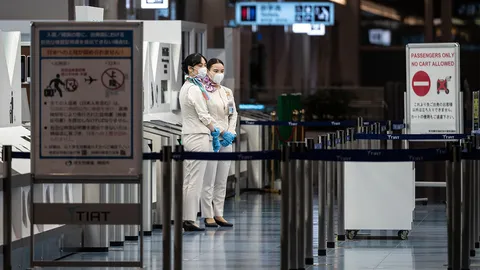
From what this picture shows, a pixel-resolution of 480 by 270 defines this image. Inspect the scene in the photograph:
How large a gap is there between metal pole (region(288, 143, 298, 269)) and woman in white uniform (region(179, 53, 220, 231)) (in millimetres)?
3435

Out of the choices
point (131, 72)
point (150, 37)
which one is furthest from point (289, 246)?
point (150, 37)

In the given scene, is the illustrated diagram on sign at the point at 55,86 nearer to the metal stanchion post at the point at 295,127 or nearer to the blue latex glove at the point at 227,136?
the blue latex glove at the point at 227,136

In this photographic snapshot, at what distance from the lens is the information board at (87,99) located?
8.77 meters

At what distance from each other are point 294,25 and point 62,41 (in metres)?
16.8

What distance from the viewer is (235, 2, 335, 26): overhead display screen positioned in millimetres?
25125

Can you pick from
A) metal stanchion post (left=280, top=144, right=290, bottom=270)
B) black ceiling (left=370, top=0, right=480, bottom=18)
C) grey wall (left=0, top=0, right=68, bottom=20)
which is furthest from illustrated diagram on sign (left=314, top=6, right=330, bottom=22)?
metal stanchion post (left=280, top=144, right=290, bottom=270)

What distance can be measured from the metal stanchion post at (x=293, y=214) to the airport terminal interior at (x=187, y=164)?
0.04ft

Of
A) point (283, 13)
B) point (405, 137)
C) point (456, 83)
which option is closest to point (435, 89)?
point (456, 83)

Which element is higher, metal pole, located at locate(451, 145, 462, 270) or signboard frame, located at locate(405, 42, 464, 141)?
signboard frame, located at locate(405, 42, 464, 141)

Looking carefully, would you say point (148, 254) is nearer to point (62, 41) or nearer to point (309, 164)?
point (309, 164)

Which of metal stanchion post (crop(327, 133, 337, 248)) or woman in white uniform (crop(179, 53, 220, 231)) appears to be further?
woman in white uniform (crop(179, 53, 220, 231))

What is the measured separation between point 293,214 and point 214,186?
4.38 meters

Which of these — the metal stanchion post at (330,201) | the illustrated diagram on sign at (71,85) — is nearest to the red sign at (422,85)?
the metal stanchion post at (330,201)

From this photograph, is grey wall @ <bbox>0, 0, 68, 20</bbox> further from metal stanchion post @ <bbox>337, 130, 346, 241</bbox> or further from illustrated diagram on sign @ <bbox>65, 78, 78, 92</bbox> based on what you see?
illustrated diagram on sign @ <bbox>65, 78, 78, 92</bbox>
